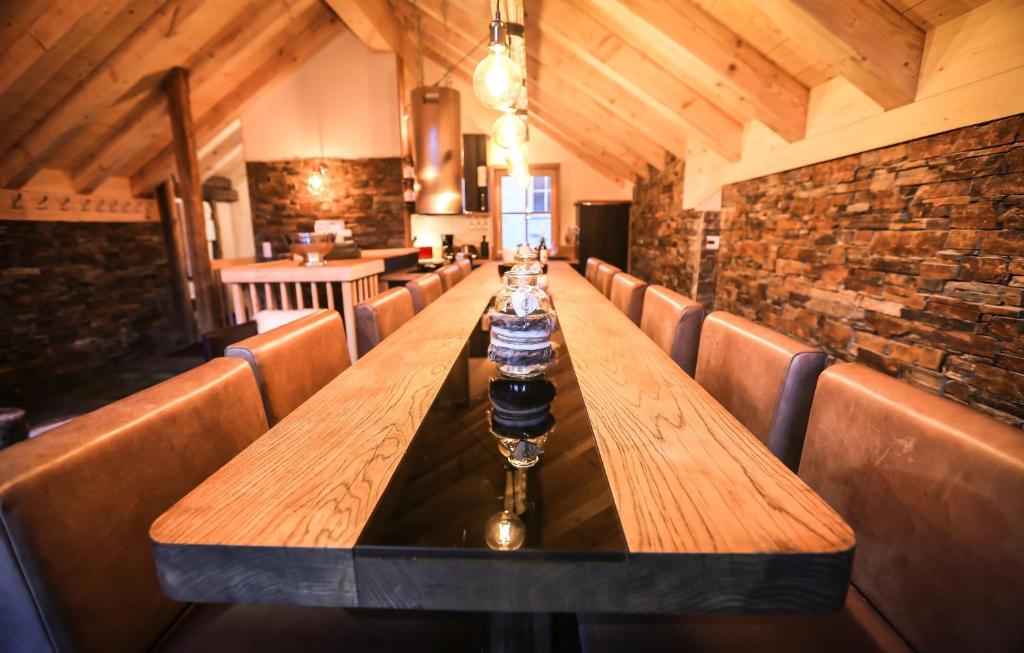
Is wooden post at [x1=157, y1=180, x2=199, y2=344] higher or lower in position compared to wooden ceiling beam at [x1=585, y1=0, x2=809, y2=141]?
lower

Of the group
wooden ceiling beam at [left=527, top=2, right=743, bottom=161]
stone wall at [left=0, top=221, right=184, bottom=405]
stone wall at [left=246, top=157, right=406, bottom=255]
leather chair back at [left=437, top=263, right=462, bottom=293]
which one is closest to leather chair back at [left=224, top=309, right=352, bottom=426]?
leather chair back at [left=437, top=263, right=462, bottom=293]

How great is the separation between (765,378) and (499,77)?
5.42 ft

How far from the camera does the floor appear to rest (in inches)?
144

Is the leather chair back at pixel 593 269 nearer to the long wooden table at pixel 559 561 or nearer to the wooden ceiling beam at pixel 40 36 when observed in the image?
the long wooden table at pixel 559 561

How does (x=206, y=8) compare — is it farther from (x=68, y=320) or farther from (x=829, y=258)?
(x=829, y=258)

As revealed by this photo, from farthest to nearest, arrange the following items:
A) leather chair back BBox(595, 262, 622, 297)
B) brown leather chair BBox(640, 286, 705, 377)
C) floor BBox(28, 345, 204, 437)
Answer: floor BBox(28, 345, 204, 437) → leather chair back BBox(595, 262, 622, 297) → brown leather chair BBox(640, 286, 705, 377)

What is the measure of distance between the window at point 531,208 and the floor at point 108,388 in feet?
15.2

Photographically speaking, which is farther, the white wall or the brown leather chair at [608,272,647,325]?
the white wall

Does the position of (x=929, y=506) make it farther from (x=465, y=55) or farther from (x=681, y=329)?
(x=465, y=55)

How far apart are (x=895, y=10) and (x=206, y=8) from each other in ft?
16.0

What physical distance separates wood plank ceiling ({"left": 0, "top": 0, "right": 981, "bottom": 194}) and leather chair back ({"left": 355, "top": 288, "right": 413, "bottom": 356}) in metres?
2.12

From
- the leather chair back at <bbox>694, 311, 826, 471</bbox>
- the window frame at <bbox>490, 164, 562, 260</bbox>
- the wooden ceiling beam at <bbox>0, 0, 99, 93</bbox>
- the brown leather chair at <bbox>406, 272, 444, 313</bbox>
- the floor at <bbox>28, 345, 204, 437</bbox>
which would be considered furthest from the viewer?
the window frame at <bbox>490, 164, 562, 260</bbox>

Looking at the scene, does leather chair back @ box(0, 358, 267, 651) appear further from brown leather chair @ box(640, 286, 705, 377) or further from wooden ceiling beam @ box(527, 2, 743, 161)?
wooden ceiling beam @ box(527, 2, 743, 161)

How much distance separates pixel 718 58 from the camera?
2.54m
